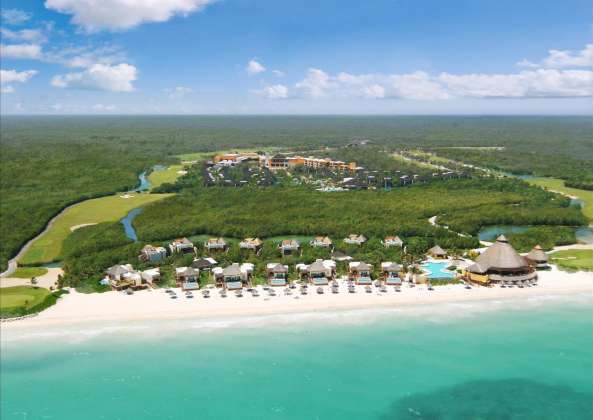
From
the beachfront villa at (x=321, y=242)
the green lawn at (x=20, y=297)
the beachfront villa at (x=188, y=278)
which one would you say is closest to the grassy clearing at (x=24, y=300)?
the green lawn at (x=20, y=297)

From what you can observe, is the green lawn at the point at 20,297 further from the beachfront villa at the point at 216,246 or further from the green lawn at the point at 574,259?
the green lawn at the point at 574,259

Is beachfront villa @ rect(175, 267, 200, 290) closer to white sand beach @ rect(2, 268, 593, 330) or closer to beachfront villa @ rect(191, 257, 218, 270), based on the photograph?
white sand beach @ rect(2, 268, 593, 330)

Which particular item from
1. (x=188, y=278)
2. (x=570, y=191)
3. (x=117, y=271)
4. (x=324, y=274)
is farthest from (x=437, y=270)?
(x=570, y=191)

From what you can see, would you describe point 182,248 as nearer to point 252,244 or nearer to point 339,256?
point 252,244

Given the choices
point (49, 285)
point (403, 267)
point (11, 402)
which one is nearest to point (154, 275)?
point (49, 285)

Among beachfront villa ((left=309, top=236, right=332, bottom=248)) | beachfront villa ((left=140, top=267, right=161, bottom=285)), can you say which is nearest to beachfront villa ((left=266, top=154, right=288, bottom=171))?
beachfront villa ((left=309, top=236, right=332, bottom=248))

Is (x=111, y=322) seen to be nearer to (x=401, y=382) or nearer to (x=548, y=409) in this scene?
(x=401, y=382)
